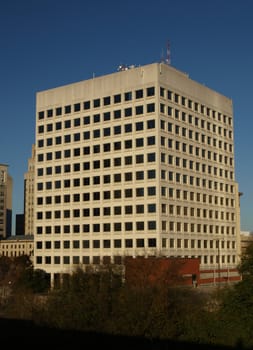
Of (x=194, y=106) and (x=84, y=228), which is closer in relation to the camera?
(x=84, y=228)

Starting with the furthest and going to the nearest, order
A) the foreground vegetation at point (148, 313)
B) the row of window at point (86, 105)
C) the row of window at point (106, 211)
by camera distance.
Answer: the row of window at point (86, 105) < the row of window at point (106, 211) < the foreground vegetation at point (148, 313)

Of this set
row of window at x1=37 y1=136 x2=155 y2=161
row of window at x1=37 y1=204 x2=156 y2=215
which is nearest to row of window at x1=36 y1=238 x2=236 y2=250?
row of window at x1=37 y1=204 x2=156 y2=215

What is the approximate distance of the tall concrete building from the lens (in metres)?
104

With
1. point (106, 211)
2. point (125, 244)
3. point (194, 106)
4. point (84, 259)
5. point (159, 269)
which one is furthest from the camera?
point (194, 106)

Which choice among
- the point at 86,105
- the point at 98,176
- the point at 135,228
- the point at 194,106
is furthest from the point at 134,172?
the point at 194,106

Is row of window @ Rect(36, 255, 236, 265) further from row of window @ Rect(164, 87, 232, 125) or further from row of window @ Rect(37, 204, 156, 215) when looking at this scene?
row of window @ Rect(164, 87, 232, 125)

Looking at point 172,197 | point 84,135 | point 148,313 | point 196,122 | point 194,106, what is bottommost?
point 148,313

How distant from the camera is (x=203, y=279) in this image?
10688 centimetres

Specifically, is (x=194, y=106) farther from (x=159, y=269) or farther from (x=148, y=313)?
(x=148, y=313)

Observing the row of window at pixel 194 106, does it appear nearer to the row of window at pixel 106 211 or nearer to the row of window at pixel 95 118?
the row of window at pixel 95 118

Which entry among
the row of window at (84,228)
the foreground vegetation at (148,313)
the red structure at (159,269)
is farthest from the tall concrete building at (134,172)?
the foreground vegetation at (148,313)

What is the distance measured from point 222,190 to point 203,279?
2328cm

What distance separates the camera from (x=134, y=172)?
105562 mm

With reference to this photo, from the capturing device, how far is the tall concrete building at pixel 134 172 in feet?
341
